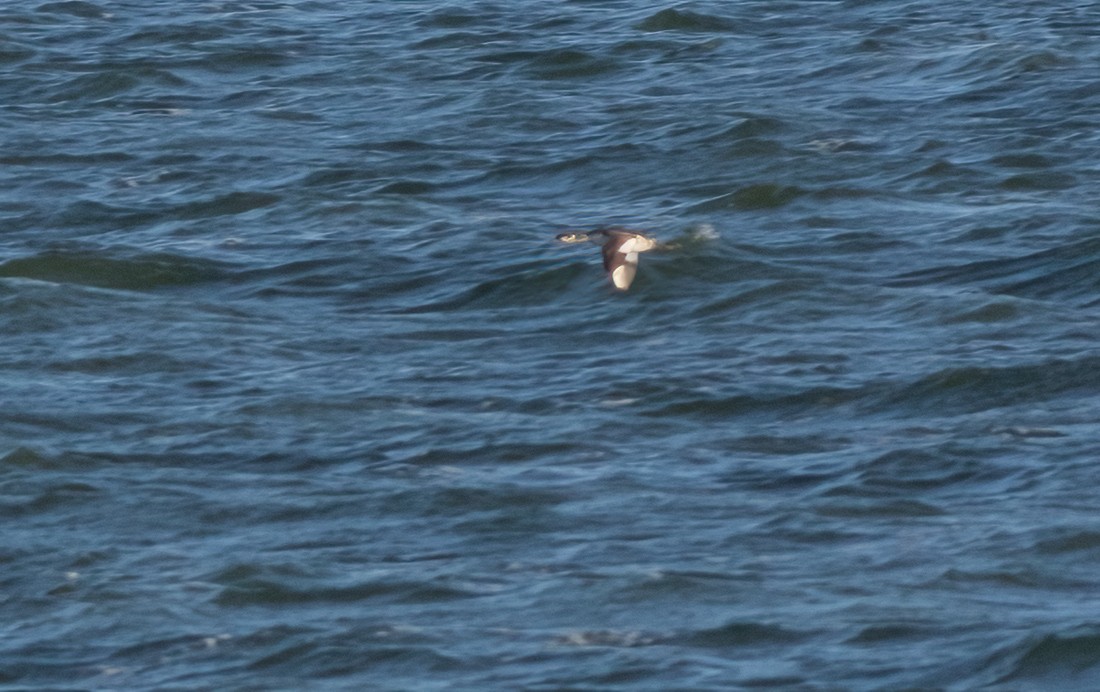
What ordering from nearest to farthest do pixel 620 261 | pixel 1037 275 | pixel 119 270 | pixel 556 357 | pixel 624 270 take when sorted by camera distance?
pixel 556 357 < pixel 620 261 < pixel 624 270 < pixel 1037 275 < pixel 119 270

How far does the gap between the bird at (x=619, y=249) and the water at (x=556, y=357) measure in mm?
169

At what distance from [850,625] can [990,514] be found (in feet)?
5.08

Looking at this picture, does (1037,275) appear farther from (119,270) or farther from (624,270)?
(119,270)

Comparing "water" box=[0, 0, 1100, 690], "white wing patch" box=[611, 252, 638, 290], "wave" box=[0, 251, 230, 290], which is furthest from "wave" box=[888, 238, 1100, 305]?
"wave" box=[0, 251, 230, 290]

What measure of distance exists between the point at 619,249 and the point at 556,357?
1.29m

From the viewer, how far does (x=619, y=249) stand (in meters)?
14.9

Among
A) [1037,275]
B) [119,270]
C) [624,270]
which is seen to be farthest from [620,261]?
[119,270]

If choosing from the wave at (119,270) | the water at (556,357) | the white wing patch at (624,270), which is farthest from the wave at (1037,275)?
the wave at (119,270)

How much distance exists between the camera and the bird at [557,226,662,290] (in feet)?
48.2

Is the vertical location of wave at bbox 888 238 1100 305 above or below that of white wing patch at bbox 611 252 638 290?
below

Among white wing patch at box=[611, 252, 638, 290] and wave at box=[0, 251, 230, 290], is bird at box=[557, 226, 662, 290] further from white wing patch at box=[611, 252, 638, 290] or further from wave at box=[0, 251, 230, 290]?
wave at box=[0, 251, 230, 290]

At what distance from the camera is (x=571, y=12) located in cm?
2397

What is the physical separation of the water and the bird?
0.55 ft

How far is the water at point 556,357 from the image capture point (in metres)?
9.94
